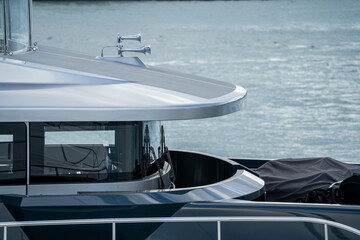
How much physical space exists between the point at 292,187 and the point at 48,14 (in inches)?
2047

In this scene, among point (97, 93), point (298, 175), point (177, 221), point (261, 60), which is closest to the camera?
point (177, 221)

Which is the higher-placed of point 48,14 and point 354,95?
point 48,14

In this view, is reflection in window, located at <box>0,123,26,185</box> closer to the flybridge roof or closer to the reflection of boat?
the reflection of boat

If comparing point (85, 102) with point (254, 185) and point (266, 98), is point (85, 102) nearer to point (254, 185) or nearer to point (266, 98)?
point (254, 185)

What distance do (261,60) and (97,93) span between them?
23530 mm

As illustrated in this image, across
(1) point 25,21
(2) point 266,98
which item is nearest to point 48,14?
(2) point 266,98

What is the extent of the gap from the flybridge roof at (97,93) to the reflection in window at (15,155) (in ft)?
0.45

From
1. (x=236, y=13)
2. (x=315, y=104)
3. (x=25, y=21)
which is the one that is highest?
(x=236, y=13)

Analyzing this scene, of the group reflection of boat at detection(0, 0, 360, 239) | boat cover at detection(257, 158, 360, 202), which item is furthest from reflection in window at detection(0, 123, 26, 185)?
boat cover at detection(257, 158, 360, 202)

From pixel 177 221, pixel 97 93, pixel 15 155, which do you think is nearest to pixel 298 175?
pixel 177 221

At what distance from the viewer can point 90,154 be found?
4.62 metres

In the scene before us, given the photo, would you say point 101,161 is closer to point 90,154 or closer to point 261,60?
point 90,154

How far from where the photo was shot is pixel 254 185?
4895mm

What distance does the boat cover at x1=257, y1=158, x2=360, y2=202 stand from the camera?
5.32 m
